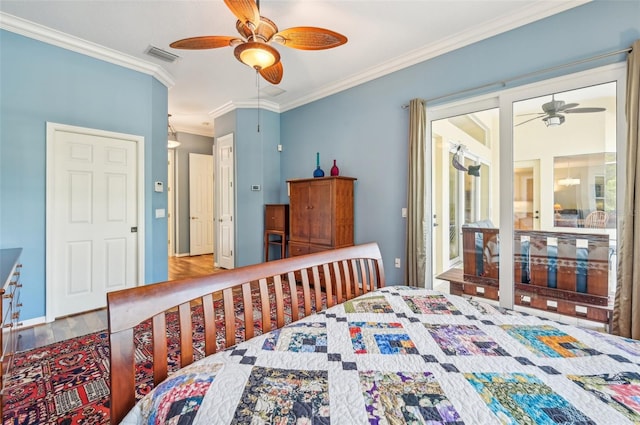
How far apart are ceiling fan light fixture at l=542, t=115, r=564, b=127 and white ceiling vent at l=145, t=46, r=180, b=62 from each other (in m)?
3.96

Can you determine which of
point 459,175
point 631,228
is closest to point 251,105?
point 459,175

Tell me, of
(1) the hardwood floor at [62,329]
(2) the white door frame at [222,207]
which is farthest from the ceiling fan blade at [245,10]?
(2) the white door frame at [222,207]

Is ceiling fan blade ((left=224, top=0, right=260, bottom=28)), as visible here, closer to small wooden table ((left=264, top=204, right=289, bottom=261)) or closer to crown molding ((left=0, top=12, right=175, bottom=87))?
crown molding ((left=0, top=12, right=175, bottom=87))

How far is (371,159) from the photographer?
3.92 m

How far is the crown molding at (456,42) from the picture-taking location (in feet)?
8.22

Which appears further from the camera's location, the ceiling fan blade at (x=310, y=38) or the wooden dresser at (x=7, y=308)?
the ceiling fan blade at (x=310, y=38)

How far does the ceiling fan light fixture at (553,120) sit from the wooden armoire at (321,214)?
212cm

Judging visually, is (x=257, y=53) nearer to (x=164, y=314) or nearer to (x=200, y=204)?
(x=164, y=314)

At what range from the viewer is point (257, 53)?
2.16 meters

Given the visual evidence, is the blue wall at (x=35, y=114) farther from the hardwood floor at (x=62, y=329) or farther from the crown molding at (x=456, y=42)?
the crown molding at (x=456, y=42)

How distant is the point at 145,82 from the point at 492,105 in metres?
4.03

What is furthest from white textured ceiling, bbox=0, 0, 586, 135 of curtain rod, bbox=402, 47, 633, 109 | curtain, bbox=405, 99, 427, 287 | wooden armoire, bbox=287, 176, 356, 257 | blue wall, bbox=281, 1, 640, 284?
wooden armoire, bbox=287, 176, 356, 257

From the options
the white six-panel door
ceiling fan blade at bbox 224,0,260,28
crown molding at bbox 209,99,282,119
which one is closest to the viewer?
ceiling fan blade at bbox 224,0,260,28

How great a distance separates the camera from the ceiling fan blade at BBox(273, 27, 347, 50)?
208 centimetres
